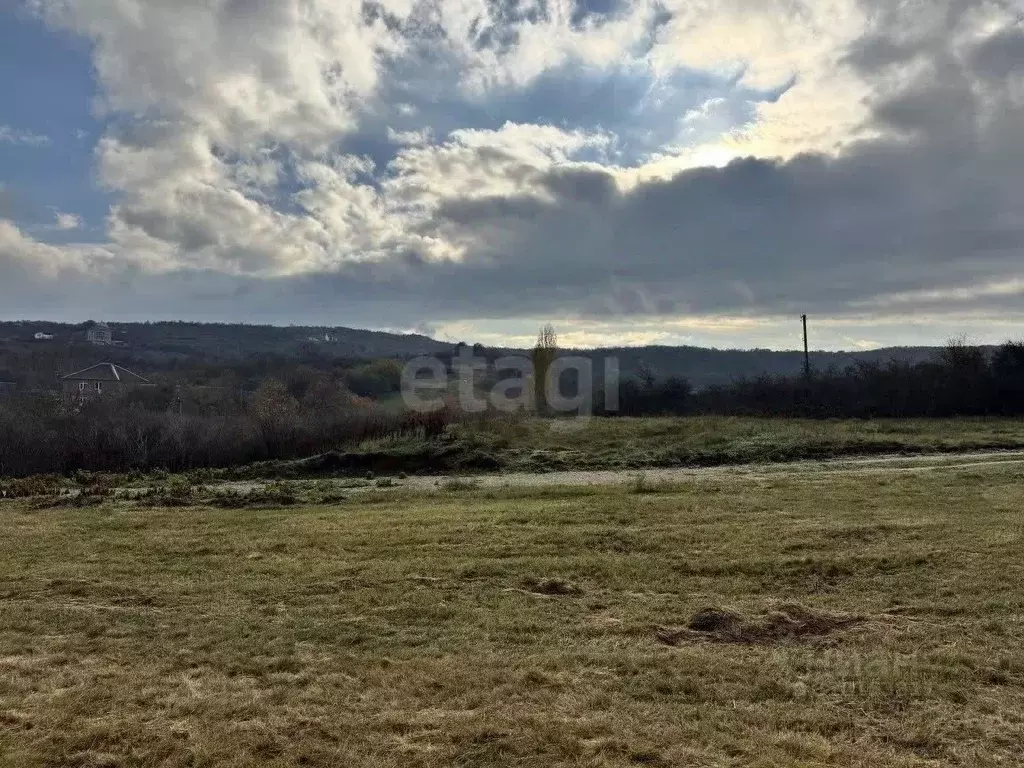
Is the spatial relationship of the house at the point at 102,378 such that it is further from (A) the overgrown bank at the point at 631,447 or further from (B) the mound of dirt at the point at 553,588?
(B) the mound of dirt at the point at 553,588

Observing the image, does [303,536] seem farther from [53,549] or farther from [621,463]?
[621,463]

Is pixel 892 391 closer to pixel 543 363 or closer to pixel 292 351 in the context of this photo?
pixel 543 363

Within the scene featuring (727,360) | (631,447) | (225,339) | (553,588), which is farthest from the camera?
(225,339)

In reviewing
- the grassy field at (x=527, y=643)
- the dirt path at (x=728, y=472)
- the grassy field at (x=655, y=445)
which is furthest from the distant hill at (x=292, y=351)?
the grassy field at (x=527, y=643)

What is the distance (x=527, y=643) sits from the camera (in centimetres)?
570

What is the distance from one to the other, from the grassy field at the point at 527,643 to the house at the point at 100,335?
9284cm

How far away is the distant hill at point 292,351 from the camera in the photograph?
5138cm

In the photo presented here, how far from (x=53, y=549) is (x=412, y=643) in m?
6.77

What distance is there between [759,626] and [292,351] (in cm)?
8878

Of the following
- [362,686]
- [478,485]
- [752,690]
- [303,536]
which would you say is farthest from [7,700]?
[478,485]

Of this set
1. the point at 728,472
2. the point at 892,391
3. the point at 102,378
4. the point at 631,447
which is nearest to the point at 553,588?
the point at 728,472

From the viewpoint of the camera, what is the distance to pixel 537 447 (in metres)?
25.3

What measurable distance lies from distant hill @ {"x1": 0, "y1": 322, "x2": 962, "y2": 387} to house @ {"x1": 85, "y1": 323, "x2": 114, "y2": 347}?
0.92 metres

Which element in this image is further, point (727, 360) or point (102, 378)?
point (102, 378)
